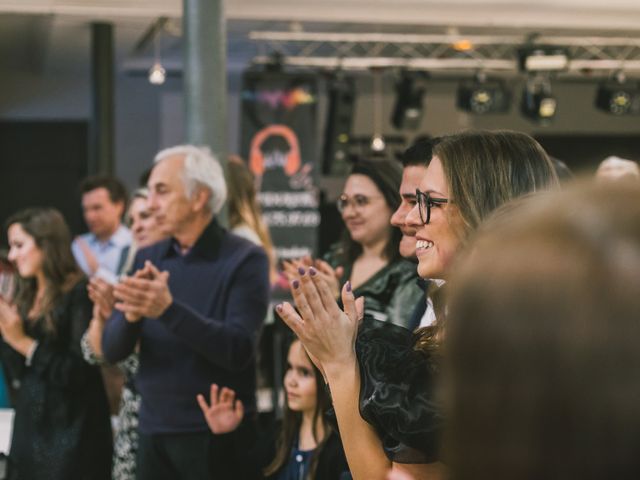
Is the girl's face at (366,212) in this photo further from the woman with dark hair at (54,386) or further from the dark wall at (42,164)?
the dark wall at (42,164)

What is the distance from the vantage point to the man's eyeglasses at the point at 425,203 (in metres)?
1.61

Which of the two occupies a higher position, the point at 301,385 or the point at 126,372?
the point at 301,385

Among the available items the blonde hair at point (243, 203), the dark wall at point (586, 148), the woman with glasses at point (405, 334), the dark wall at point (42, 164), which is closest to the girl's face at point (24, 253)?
the blonde hair at point (243, 203)

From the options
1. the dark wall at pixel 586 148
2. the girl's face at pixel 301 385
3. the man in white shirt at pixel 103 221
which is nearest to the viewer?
the girl's face at pixel 301 385

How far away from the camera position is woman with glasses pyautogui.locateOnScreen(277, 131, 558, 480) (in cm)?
148

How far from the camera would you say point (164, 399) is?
115 inches

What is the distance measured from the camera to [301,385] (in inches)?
114

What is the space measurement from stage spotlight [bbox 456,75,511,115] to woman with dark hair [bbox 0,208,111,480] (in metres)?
6.15

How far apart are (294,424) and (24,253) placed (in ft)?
4.36

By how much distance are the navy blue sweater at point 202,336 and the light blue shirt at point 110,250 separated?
90.0 inches

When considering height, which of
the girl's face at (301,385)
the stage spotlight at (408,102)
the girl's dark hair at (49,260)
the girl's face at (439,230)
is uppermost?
the stage spotlight at (408,102)

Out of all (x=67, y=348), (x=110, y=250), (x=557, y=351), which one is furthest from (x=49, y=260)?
(x=557, y=351)

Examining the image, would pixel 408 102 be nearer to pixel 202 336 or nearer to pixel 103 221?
pixel 103 221

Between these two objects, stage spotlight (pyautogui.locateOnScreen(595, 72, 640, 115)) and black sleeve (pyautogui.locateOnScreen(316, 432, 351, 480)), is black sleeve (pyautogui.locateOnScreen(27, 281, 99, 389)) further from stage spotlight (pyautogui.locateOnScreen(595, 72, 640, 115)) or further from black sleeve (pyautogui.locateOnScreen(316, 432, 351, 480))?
stage spotlight (pyautogui.locateOnScreen(595, 72, 640, 115))
